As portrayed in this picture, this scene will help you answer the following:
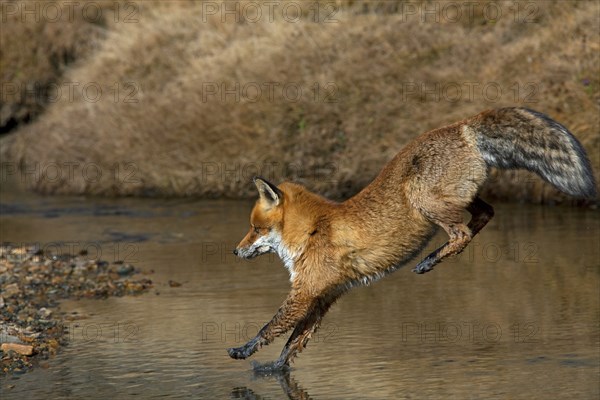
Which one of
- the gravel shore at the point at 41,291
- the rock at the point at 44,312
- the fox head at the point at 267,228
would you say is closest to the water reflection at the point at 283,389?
the fox head at the point at 267,228

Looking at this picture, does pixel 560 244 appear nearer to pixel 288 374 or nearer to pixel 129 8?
pixel 288 374

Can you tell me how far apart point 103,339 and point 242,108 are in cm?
939

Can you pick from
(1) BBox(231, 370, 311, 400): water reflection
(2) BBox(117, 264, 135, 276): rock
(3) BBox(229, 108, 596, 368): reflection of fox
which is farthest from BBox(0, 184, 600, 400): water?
(3) BBox(229, 108, 596, 368): reflection of fox

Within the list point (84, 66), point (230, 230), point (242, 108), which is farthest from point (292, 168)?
point (84, 66)

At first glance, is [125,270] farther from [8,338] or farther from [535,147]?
[535,147]

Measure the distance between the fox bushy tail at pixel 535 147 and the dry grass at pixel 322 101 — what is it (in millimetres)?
7296

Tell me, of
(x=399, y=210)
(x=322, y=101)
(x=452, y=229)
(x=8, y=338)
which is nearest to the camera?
(x=452, y=229)

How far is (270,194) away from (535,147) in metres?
2.01

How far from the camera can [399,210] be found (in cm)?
801

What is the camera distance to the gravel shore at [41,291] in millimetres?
8516

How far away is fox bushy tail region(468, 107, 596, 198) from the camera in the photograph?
7.59 metres

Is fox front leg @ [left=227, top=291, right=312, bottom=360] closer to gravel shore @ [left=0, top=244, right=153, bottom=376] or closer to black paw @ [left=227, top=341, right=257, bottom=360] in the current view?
black paw @ [left=227, top=341, right=257, bottom=360]

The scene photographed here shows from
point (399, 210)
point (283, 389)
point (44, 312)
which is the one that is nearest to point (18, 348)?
point (44, 312)

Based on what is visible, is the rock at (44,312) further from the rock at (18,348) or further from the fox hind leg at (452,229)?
the fox hind leg at (452,229)
